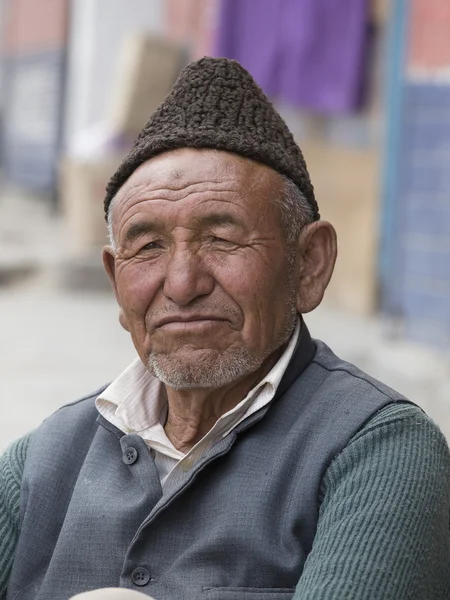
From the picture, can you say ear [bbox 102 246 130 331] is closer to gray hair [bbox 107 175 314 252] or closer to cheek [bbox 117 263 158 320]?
cheek [bbox 117 263 158 320]

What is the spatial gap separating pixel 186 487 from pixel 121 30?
10.1 meters

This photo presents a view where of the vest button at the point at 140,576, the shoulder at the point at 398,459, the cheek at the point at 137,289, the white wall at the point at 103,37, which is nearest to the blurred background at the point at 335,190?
the white wall at the point at 103,37

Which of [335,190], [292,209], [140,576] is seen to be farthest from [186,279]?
[335,190]

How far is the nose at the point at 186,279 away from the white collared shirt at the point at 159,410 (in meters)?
0.20

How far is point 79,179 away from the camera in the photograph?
8.88 meters

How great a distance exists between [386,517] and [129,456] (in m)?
0.53

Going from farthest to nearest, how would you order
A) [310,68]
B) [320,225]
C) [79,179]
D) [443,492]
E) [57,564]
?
[79,179]
[310,68]
[320,225]
[57,564]
[443,492]

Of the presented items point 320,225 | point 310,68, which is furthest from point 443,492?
point 310,68

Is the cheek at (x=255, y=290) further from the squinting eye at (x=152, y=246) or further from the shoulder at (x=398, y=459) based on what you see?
the shoulder at (x=398, y=459)

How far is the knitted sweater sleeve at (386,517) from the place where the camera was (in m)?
1.41

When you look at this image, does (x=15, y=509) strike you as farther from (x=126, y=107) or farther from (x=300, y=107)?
(x=126, y=107)

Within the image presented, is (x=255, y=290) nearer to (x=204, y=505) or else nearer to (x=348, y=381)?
(x=348, y=381)

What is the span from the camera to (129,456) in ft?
5.75

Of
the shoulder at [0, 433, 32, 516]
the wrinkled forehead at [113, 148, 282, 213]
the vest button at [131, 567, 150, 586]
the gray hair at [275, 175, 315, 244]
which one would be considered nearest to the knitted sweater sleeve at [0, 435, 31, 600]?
the shoulder at [0, 433, 32, 516]
